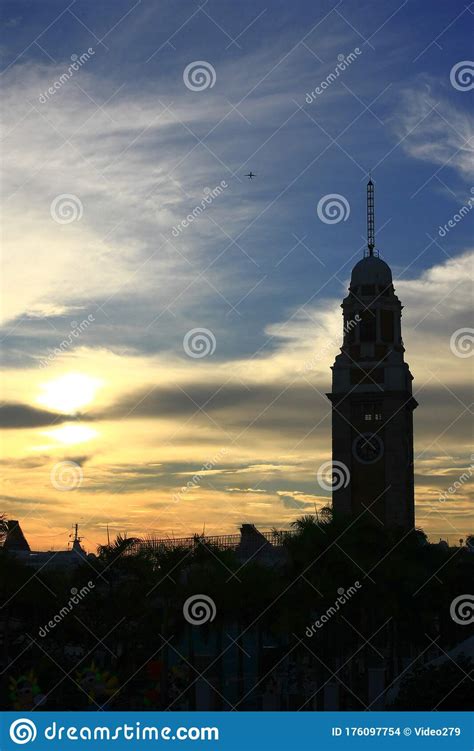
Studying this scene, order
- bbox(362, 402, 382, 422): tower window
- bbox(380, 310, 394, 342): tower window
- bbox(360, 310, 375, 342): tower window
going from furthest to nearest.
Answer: bbox(360, 310, 375, 342): tower window < bbox(380, 310, 394, 342): tower window < bbox(362, 402, 382, 422): tower window

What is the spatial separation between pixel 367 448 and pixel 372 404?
4.42 meters

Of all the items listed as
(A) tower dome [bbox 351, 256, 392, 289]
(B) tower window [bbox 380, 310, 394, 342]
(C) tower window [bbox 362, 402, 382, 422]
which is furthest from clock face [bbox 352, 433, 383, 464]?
(A) tower dome [bbox 351, 256, 392, 289]

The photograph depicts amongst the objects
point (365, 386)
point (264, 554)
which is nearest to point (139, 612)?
point (264, 554)

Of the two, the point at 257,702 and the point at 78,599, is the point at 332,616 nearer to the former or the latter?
the point at 257,702

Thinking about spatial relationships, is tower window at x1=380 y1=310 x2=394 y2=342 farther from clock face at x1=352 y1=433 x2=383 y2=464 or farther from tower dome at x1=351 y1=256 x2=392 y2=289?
clock face at x1=352 y1=433 x2=383 y2=464

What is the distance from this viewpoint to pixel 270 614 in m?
52.9

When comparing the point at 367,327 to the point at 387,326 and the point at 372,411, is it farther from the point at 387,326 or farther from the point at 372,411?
the point at 372,411

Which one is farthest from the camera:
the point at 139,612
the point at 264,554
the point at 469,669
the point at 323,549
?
the point at 264,554

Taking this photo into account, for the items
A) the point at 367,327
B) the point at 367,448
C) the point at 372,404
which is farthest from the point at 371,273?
the point at 367,448

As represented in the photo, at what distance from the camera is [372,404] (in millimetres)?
107500

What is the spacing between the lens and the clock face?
10606cm

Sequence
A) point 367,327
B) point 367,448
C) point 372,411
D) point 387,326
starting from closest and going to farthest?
point 367,448 < point 372,411 < point 387,326 < point 367,327

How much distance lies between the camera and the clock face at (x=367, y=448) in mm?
106062

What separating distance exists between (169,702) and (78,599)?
668 cm
